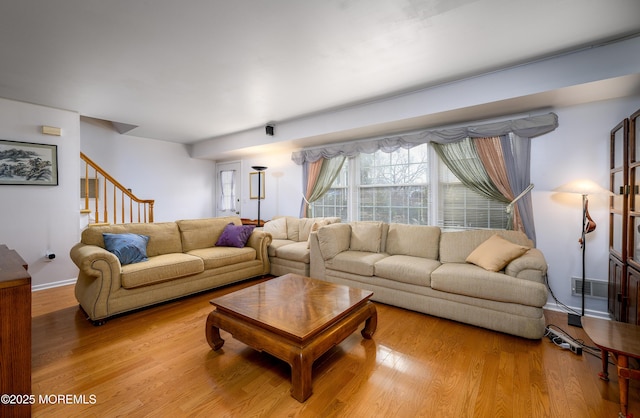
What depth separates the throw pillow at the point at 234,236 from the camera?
390 cm

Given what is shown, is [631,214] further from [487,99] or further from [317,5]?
[317,5]

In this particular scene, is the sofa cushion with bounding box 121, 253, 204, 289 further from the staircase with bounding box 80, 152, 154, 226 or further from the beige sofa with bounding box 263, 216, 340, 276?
the staircase with bounding box 80, 152, 154, 226

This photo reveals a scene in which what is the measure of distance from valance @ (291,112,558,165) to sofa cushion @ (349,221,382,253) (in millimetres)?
1192

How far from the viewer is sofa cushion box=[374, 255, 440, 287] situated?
109 inches

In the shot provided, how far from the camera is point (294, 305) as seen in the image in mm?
2066

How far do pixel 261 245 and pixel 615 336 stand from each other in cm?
356

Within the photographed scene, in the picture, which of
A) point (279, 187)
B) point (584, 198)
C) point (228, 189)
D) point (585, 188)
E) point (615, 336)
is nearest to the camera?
point (615, 336)

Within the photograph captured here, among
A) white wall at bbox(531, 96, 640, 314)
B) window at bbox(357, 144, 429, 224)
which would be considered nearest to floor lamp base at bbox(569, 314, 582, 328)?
white wall at bbox(531, 96, 640, 314)

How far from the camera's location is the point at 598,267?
9.02 feet

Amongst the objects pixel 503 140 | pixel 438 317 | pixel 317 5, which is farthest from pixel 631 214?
pixel 317 5

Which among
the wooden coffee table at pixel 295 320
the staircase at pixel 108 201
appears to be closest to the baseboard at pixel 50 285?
the staircase at pixel 108 201

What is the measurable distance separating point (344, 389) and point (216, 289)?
237 centimetres

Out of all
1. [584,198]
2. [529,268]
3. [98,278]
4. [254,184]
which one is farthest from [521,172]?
[254,184]

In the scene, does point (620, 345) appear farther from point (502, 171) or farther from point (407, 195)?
point (407, 195)
